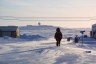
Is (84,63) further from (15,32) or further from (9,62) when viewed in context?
(15,32)

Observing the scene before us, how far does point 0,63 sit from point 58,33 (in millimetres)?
12884

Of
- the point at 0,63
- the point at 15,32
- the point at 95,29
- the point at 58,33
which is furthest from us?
the point at 15,32

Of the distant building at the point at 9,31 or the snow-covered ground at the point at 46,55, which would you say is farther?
the distant building at the point at 9,31

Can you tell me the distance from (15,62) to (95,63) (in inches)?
154

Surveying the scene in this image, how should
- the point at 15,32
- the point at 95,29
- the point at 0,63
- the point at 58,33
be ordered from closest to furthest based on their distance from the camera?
1. the point at 0,63
2. the point at 58,33
3. the point at 95,29
4. the point at 15,32

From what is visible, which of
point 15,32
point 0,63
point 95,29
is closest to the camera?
point 0,63

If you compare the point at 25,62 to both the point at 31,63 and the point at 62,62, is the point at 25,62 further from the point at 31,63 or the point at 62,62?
the point at 62,62

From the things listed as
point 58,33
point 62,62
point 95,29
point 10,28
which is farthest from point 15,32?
point 62,62

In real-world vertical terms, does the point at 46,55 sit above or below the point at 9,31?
below

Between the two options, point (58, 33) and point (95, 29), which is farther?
point (95, 29)

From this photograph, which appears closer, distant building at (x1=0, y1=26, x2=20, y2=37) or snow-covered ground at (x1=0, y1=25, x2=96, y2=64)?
snow-covered ground at (x1=0, y1=25, x2=96, y2=64)

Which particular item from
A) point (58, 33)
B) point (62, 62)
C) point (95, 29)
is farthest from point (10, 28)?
point (62, 62)

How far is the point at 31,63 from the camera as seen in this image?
14.3 metres

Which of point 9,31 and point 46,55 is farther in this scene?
point 9,31
